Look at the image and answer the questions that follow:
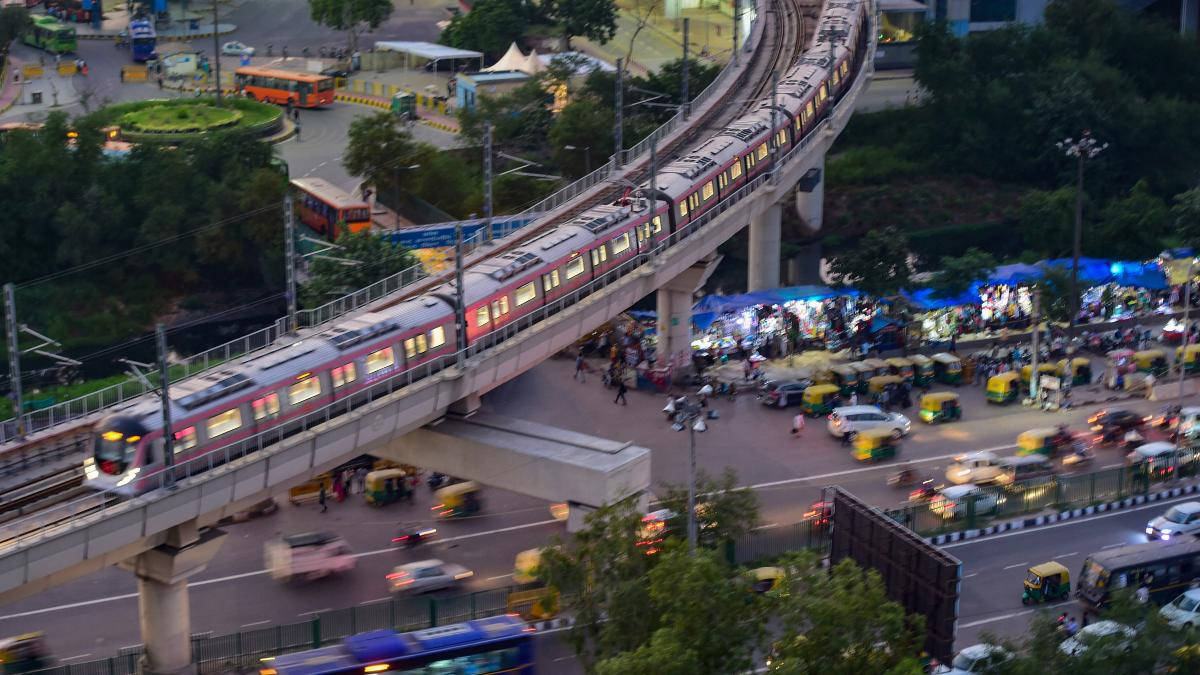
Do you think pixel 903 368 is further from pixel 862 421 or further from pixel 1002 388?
pixel 862 421

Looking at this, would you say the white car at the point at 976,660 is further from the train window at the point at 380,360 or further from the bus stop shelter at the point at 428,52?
the bus stop shelter at the point at 428,52

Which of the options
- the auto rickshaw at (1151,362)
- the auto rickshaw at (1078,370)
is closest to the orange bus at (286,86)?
the auto rickshaw at (1078,370)

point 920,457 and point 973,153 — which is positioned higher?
point 973,153

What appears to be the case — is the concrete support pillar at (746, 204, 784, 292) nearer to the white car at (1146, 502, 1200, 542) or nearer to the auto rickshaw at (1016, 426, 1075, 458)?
the auto rickshaw at (1016, 426, 1075, 458)

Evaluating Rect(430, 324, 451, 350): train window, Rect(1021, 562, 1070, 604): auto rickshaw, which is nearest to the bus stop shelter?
Rect(430, 324, 451, 350): train window

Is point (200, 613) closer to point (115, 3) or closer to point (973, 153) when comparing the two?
point (973, 153)

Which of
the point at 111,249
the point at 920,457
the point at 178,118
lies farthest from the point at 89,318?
the point at 920,457

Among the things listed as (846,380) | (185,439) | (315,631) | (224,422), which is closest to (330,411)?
(224,422)
